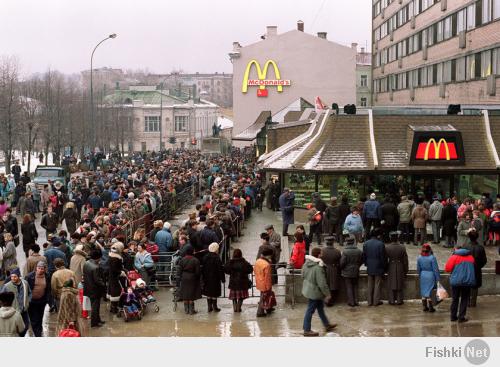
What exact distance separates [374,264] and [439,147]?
10450 mm

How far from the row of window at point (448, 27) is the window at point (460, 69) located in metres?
1.66

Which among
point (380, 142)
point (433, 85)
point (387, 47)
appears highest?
point (387, 47)

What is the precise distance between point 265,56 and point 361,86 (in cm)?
1698

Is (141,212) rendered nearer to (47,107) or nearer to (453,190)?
Result: (453,190)

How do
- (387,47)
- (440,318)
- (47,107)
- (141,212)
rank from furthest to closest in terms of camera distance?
(387,47)
(47,107)
(141,212)
(440,318)

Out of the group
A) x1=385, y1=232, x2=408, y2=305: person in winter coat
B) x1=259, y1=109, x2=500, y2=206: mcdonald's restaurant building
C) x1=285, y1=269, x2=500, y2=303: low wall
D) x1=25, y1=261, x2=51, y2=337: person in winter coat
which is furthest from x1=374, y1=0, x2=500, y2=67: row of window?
x1=25, y1=261, x2=51, y2=337: person in winter coat

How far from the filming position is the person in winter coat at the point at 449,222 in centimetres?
2033

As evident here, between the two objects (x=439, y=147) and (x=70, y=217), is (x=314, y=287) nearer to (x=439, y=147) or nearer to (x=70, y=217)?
(x=439, y=147)

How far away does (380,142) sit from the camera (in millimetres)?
25766

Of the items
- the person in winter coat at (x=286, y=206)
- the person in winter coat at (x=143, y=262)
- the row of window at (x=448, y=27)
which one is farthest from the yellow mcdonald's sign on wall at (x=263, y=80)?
the person in winter coat at (x=143, y=262)

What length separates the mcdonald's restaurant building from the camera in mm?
24625

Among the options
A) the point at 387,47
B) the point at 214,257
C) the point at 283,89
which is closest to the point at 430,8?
the point at 387,47

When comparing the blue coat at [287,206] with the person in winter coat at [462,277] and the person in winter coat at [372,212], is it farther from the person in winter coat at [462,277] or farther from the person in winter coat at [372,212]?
the person in winter coat at [462,277]

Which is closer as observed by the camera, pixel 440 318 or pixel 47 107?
pixel 440 318
